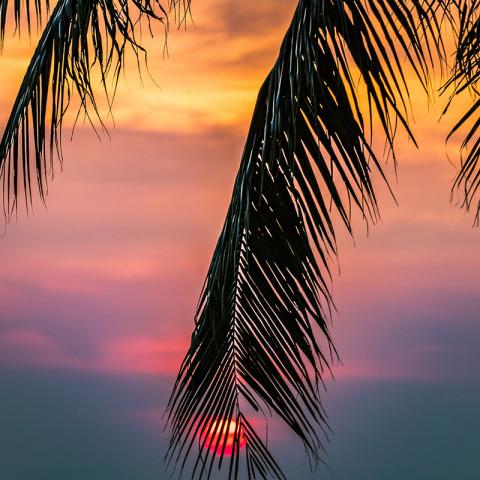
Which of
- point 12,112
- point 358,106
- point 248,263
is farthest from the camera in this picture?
point 248,263

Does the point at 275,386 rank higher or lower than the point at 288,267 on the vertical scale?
lower

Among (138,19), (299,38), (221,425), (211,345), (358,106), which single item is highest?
(138,19)

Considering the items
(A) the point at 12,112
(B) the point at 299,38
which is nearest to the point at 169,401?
(A) the point at 12,112

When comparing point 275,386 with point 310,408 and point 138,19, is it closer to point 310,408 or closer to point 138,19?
point 310,408

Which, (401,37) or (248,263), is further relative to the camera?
(248,263)

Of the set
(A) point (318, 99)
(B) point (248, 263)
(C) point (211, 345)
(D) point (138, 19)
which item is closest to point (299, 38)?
(A) point (318, 99)

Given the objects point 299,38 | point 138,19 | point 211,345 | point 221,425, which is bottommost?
point 221,425

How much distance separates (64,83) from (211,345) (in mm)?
1369

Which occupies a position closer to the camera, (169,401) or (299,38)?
(299,38)

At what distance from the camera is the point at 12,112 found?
4.18 meters

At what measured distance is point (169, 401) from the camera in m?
4.72

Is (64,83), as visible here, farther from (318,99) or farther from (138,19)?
(318,99)

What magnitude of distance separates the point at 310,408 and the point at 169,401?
0.66 meters

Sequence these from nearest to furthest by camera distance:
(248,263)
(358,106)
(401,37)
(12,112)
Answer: (401,37) < (358,106) < (12,112) < (248,263)
